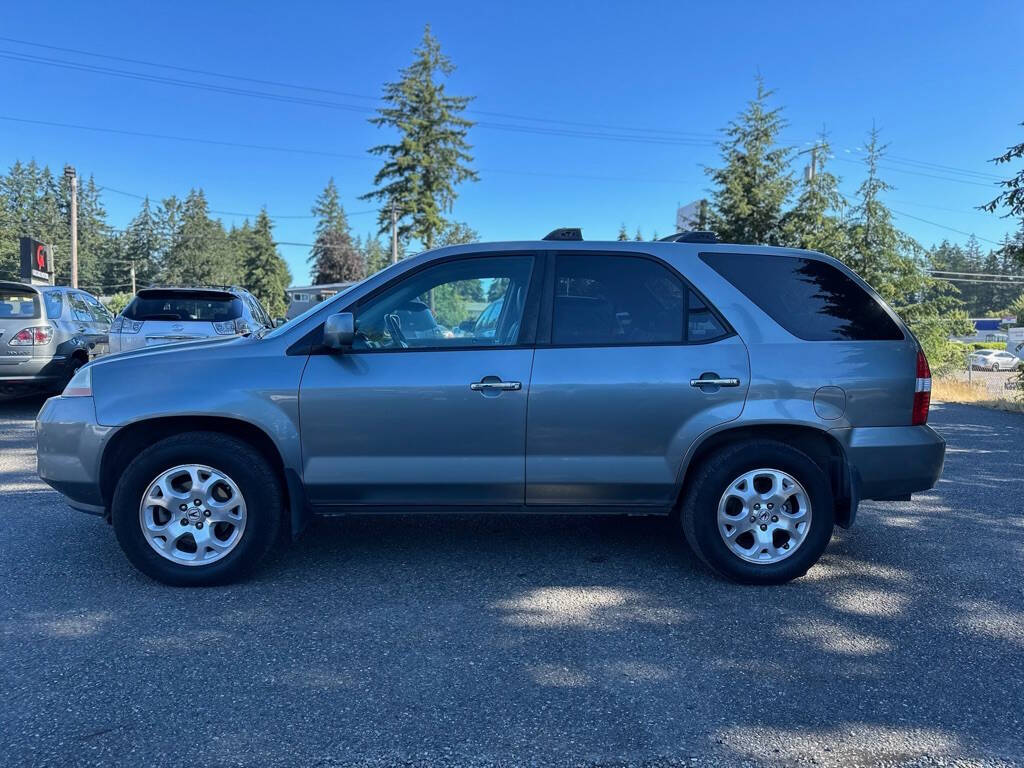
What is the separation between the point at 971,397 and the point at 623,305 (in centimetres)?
1493

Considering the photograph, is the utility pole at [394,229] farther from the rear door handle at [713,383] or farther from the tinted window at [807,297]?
the rear door handle at [713,383]

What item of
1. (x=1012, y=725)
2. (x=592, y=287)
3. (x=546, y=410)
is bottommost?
(x=1012, y=725)

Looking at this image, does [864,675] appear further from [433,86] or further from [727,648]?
[433,86]

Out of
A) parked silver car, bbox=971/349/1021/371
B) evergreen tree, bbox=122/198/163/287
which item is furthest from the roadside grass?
evergreen tree, bbox=122/198/163/287

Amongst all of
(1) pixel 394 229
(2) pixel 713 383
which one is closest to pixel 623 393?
(2) pixel 713 383

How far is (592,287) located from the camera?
3.95 m

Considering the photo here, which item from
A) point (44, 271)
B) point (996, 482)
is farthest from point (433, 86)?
point (996, 482)

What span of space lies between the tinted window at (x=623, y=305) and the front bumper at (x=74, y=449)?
8.09ft

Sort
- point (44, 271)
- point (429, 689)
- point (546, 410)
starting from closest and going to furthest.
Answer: point (429, 689)
point (546, 410)
point (44, 271)

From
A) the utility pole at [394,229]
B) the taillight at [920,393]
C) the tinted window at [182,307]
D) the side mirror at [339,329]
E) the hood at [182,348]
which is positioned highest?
the utility pole at [394,229]

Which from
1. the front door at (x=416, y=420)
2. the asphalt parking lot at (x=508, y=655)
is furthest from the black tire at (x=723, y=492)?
the front door at (x=416, y=420)

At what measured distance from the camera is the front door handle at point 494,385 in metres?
3.72

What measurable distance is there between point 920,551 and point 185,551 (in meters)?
4.41

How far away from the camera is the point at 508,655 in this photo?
122 inches
